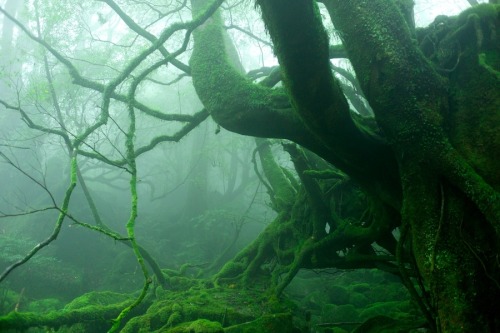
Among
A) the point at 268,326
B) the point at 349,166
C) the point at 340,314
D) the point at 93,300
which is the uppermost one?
the point at 349,166

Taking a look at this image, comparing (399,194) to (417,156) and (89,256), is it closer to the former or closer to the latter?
(417,156)

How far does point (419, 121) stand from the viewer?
3.55 m

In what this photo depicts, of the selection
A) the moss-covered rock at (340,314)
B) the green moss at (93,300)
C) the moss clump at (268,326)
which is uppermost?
the green moss at (93,300)

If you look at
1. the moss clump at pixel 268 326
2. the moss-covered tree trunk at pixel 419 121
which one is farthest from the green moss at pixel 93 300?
the moss-covered tree trunk at pixel 419 121

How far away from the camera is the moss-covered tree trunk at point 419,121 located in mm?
3191

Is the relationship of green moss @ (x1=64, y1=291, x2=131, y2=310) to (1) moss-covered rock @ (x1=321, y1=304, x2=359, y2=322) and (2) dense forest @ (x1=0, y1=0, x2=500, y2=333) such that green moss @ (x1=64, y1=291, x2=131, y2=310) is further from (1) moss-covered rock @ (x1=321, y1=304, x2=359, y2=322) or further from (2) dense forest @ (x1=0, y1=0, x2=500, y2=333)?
(1) moss-covered rock @ (x1=321, y1=304, x2=359, y2=322)

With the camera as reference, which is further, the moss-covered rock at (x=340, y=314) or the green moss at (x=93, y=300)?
the green moss at (x=93, y=300)

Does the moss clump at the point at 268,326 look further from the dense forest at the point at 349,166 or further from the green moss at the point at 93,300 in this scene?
the green moss at the point at 93,300

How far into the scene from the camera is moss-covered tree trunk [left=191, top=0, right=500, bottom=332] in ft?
10.5

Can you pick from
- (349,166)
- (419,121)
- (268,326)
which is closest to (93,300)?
(268,326)

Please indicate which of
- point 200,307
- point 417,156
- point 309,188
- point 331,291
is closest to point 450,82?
point 417,156

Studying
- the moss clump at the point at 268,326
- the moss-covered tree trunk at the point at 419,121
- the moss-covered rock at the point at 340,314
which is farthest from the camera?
the moss-covered rock at the point at 340,314

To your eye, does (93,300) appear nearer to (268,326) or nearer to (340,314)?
(268,326)

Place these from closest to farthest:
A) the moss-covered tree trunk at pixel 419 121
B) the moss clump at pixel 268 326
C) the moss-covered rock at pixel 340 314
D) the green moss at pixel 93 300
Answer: the moss-covered tree trunk at pixel 419 121 → the moss clump at pixel 268 326 → the moss-covered rock at pixel 340 314 → the green moss at pixel 93 300
